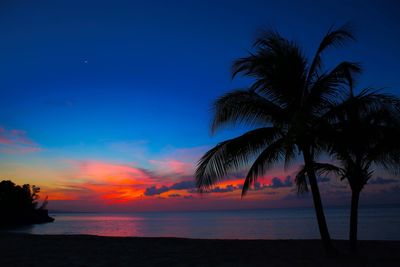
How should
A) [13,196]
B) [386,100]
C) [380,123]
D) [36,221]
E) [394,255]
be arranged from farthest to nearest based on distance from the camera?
[36,221]
[13,196]
[394,255]
[380,123]
[386,100]

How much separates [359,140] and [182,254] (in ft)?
21.3

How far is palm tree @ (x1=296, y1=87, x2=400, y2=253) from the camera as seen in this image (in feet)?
29.4

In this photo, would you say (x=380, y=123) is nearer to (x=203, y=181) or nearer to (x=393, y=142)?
(x=393, y=142)

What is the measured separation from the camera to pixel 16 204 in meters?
74.8

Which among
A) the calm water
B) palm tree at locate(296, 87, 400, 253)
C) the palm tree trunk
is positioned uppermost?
palm tree at locate(296, 87, 400, 253)

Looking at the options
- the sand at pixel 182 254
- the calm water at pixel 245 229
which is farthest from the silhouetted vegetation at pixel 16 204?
the sand at pixel 182 254

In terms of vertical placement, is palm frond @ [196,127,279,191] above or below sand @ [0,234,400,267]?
above

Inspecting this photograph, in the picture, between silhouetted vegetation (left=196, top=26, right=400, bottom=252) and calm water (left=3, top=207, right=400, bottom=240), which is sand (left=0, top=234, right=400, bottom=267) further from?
calm water (left=3, top=207, right=400, bottom=240)

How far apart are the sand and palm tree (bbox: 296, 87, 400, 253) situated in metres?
1.50

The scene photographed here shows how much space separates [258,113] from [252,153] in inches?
46.4

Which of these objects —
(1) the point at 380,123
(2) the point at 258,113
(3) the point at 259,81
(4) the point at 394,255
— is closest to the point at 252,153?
(2) the point at 258,113

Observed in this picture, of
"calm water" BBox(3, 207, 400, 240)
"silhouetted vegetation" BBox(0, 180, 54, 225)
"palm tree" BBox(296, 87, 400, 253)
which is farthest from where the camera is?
"silhouetted vegetation" BBox(0, 180, 54, 225)

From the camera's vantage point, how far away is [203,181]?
9555mm

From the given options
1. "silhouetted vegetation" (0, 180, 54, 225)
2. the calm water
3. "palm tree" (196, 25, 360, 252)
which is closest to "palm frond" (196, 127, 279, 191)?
"palm tree" (196, 25, 360, 252)
